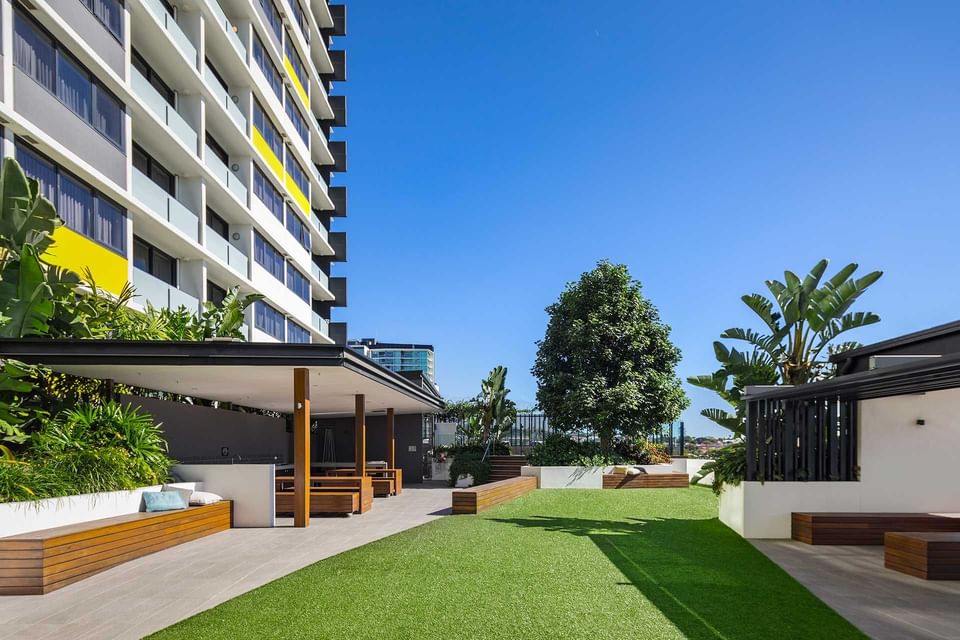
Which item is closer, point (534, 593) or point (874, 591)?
point (534, 593)

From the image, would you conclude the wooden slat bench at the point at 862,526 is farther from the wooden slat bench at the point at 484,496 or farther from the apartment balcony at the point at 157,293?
the apartment balcony at the point at 157,293

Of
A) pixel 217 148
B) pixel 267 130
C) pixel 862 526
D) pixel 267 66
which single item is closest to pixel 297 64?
pixel 267 66

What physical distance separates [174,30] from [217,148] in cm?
585

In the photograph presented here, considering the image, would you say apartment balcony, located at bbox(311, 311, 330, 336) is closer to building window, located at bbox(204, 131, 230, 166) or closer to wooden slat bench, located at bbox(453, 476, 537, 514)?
building window, located at bbox(204, 131, 230, 166)

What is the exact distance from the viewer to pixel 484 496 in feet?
54.6

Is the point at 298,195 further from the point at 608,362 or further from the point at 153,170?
the point at 608,362

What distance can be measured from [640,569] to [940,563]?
348 centimetres

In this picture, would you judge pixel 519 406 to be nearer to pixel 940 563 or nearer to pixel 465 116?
pixel 465 116

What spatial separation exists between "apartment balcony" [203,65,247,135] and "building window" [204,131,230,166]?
40.5 inches

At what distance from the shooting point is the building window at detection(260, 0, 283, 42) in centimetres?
3067

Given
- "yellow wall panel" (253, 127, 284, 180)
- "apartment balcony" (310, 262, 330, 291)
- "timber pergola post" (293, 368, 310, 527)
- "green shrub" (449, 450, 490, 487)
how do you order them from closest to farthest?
"timber pergola post" (293, 368, 310, 527), "green shrub" (449, 450, 490, 487), "yellow wall panel" (253, 127, 284, 180), "apartment balcony" (310, 262, 330, 291)

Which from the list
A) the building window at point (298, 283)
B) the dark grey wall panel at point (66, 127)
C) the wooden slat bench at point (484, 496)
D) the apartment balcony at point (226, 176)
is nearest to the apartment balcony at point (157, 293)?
the dark grey wall panel at point (66, 127)

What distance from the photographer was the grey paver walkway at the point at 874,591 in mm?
6730

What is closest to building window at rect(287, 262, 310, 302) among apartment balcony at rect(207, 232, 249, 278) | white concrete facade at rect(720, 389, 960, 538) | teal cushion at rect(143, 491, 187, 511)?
apartment balcony at rect(207, 232, 249, 278)
